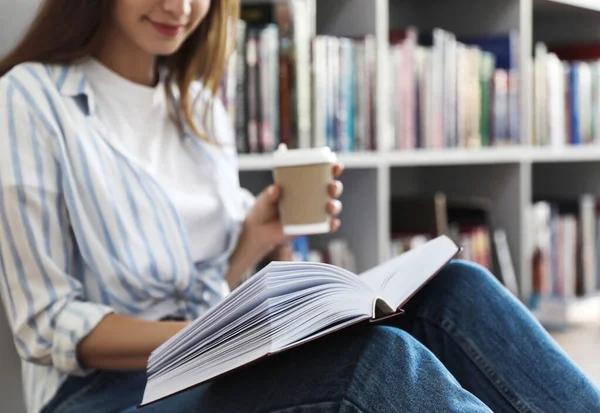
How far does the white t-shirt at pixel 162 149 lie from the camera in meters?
1.22

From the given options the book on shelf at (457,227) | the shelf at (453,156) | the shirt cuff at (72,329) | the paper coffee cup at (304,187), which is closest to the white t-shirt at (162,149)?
the paper coffee cup at (304,187)

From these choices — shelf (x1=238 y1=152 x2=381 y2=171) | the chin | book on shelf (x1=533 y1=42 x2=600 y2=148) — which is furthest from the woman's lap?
book on shelf (x1=533 y1=42 x2=600 y2=148)

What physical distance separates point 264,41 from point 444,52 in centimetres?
62

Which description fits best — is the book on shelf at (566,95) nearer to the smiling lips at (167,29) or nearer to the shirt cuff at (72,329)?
the smiling lips at (167,29)

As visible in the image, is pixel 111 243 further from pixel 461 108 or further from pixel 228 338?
pixel 461 108

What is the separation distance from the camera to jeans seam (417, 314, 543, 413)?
104 cm

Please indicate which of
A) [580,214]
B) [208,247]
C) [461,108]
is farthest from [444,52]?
[208,247]

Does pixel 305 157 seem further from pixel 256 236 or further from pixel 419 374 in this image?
pixel 419 374

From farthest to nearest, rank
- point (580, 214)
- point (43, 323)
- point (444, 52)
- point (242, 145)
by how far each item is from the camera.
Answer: point (580, 214)
point (444, 52)
point (242, 145)
point (43, 323)

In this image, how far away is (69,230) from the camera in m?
1.11

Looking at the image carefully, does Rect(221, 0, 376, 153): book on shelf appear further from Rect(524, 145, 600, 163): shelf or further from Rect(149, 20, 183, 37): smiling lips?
Rect(524, 145, 600, 163): shelf

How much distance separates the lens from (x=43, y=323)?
41.1 inches

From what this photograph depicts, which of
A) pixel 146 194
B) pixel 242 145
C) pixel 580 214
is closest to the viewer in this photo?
pixel 146 194

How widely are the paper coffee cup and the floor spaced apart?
90cm
